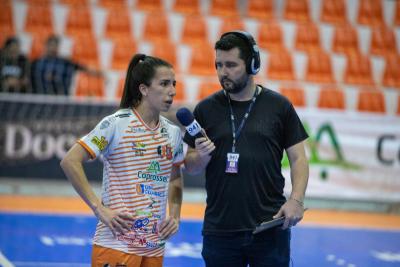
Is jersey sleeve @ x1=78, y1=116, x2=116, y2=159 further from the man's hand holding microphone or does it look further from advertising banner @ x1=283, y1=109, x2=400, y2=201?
advertising banner @ x1=283, y1=109, x2=400, y2=201

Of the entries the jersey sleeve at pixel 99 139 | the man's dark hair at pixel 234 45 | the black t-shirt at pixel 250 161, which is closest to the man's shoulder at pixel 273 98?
the black t-shirt at pixel 250 161

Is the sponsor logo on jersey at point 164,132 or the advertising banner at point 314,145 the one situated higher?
the sponsor logo on jersey at point 164,132

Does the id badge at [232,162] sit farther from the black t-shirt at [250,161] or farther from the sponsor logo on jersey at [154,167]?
the sponsor logo on jersey at [154,167]

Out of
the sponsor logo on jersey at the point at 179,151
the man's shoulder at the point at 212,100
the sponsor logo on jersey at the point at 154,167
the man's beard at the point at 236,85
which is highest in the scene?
the man's beard at the point at 236,85

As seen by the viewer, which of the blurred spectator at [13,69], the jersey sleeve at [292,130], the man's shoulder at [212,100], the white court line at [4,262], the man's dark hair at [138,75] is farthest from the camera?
the blurred spectator at [13,69]

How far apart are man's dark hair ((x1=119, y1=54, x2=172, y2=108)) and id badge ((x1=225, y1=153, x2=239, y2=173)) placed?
2.15ft

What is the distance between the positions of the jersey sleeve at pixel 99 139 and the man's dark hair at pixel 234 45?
2.64ft

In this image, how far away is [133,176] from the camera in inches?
176

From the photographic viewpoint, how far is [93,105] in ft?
41.0

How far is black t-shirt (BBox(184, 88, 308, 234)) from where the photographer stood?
184 inches

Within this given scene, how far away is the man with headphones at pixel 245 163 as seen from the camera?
4.64 metres

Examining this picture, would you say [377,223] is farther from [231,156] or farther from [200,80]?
[231,156]

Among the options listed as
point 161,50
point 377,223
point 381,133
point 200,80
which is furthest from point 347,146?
point 161,50

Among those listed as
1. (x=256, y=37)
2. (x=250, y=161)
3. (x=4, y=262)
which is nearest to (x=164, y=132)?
(x=250, y=161)
